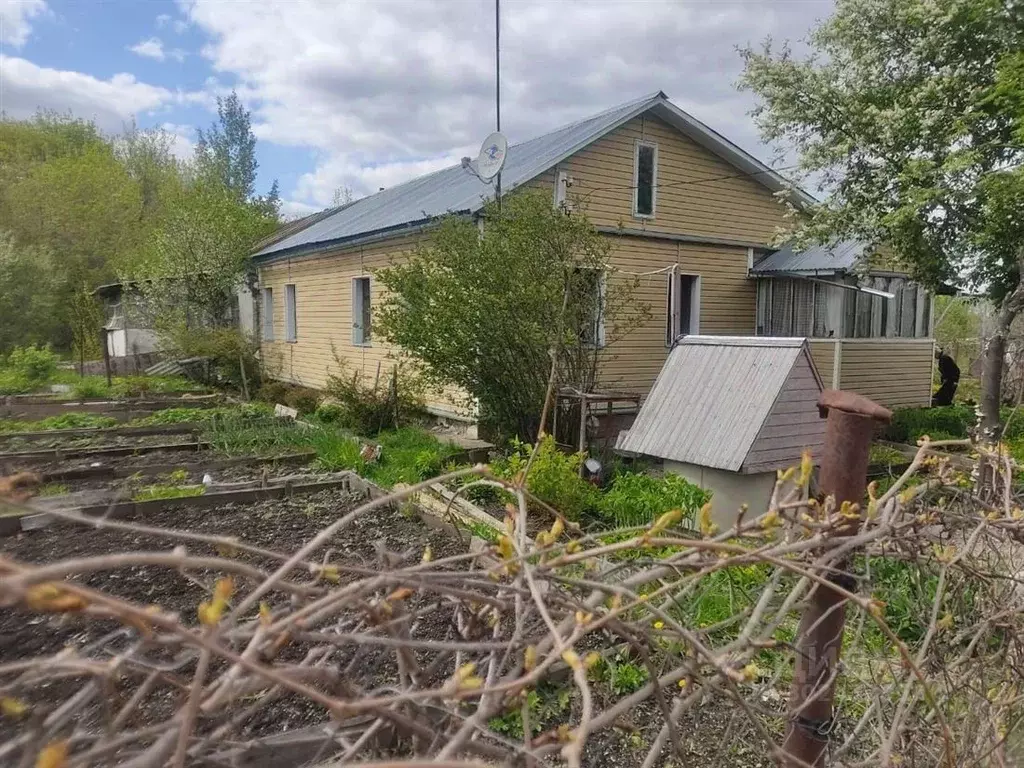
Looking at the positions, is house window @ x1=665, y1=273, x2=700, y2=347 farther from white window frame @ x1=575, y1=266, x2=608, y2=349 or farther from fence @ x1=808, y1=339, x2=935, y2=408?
white window frame @ x1=575, y1=266, x2=608, y2=349

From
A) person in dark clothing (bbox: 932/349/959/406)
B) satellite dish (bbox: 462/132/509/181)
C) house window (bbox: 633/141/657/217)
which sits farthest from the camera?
person in dark clothing (bbox: 932/349/959/406)

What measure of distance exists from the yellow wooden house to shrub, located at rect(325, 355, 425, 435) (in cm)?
113

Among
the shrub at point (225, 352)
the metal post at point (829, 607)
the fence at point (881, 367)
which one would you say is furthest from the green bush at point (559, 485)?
the shrub at point (225, 352)

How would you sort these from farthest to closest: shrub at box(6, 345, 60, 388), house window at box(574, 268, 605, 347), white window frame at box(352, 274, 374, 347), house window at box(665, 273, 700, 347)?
1. shrub at box(6, 345, 60, 388)
2. white window frame at box(352, 274, 374, 347)
3. house window at box(665, 273, 700, 347)
4. house window at box(574, 268, 605, 347)

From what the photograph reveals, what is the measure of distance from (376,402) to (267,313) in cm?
977

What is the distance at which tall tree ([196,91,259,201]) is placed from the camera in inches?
1890

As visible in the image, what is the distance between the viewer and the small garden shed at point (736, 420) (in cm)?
590

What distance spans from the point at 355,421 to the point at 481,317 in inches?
142

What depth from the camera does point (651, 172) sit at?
1262 centimetres

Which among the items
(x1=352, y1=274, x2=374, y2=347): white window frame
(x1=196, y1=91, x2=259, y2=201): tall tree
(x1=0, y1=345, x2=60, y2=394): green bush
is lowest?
(x1=0, y1=345, x2=60, y2=394): green bush

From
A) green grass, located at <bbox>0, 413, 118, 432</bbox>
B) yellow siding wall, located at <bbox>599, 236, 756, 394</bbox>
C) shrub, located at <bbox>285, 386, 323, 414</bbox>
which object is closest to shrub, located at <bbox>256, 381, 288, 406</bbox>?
shrub, located at <bbox>285, 386, 323, 414</bbox>

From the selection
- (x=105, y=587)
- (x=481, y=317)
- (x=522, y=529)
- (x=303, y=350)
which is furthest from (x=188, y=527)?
(x=303, y=350)

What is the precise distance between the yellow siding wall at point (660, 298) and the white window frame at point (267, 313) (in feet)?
35.3

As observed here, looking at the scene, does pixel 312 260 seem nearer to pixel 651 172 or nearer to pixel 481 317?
pixel 651 172
